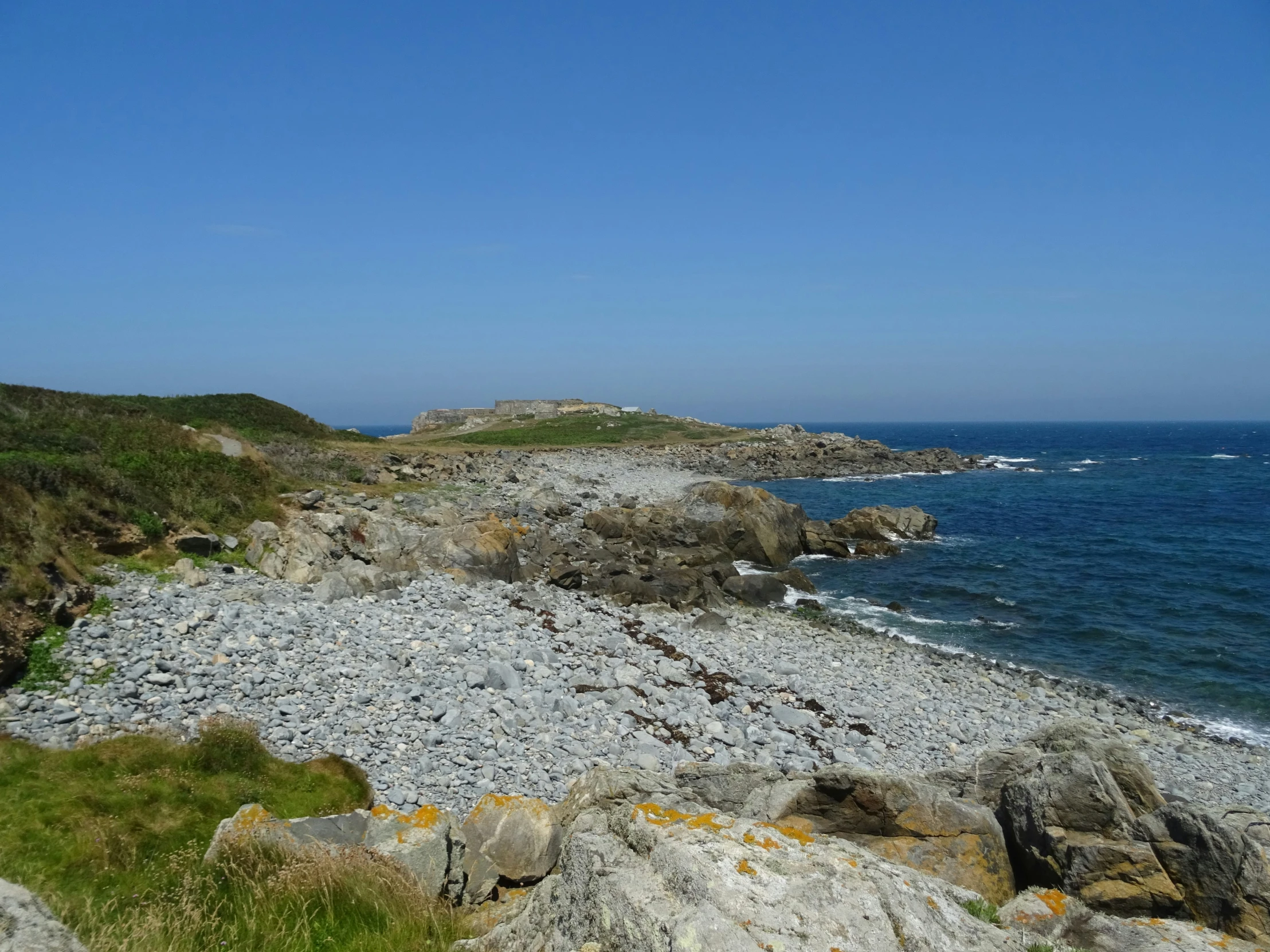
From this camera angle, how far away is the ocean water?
23062mm

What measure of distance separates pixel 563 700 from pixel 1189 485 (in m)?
77.5

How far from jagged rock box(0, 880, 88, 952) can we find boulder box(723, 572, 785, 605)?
26120 millimetres

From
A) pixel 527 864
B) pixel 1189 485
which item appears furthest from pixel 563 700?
pixel 1189 485

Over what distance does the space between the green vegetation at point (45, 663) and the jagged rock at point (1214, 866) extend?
15008 mm

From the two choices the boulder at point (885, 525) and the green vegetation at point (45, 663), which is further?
the boulder at point (885, 525)

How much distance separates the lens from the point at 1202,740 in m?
18.4

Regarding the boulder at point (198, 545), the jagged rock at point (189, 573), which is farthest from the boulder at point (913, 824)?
the boulder at point (198, 545)

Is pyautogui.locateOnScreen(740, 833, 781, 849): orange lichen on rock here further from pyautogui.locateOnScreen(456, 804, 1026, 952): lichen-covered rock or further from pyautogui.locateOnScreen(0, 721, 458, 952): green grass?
pyautogui.locateOnScreen(0, 721, 458, 952): green grass

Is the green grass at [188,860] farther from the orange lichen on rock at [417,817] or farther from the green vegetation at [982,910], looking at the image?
the green vegetation at [982,910]

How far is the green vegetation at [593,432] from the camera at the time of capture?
81750mm

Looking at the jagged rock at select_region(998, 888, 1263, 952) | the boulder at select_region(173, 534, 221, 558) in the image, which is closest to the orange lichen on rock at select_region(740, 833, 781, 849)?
the jagged rock at select_region(998, 888, 1263, 952)

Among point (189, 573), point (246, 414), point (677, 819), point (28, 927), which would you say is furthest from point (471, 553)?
point (246, 414)

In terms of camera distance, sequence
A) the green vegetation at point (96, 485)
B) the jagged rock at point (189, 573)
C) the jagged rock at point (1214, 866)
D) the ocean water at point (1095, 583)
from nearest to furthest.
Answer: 1. the jagged rock at point (1214, 866)
2. the green vegetation at point (96, 485)
3. the jagged rock at point (189, 573)
4. the ocean water at point (1095, 583)

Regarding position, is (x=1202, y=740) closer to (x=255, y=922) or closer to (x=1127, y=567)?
(x=1127, y=567)
